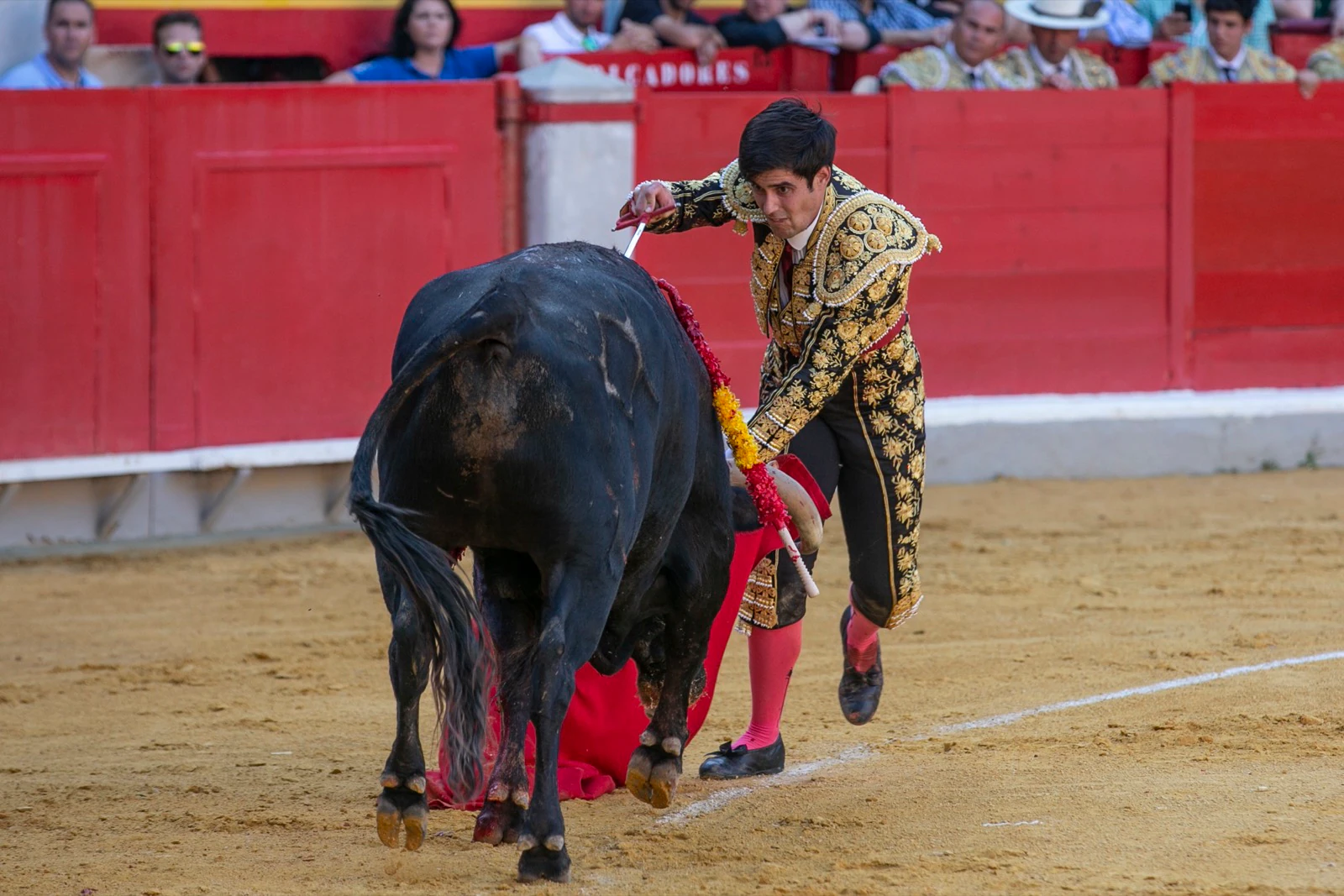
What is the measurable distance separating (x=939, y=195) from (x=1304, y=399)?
1761mm

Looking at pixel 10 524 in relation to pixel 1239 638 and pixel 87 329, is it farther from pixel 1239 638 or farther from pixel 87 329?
pixel 1239 638

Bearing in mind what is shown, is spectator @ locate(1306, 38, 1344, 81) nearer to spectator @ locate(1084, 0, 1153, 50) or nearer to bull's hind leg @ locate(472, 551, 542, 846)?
spectator @ locate(1084, 0, 1153, 50)

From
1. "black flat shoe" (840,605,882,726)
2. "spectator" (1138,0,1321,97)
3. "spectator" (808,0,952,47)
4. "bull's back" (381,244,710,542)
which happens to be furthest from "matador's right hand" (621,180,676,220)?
"spectator" (1138,0,1321,97)

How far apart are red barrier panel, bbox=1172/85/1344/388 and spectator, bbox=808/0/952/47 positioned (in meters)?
1.14

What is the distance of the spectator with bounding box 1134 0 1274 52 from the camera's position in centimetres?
805

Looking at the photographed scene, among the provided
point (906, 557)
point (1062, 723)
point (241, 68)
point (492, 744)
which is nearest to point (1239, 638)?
point (1062, 723)

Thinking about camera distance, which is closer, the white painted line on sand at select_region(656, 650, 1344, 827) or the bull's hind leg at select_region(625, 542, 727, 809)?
the bull's hind leg at select_region(625, 542, 727, 809)

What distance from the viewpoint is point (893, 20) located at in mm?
8047

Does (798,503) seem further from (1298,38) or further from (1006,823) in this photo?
(1298,38)

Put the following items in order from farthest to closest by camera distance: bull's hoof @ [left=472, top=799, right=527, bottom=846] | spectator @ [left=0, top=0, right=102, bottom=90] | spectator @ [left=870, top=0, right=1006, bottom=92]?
1. spectator @ [left=870, top=0, right=1006, bottom=92]
2. spectator @ [left=0, top=0, right=102, bottom=90]
3. bull's hoof @ [left=472, top=799, right=527, bottom=846]

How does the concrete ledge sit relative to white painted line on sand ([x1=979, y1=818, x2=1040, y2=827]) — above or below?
below

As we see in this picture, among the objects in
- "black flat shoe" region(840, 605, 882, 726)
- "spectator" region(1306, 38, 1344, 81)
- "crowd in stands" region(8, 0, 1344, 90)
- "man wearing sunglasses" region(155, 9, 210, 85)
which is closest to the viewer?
"black flat shoe" region(840, 605, 882, 726)

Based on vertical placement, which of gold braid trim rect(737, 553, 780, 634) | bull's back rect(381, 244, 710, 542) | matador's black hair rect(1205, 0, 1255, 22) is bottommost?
gold braid trim rect(737, 553, 780, 634)

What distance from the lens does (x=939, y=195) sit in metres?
7.24
